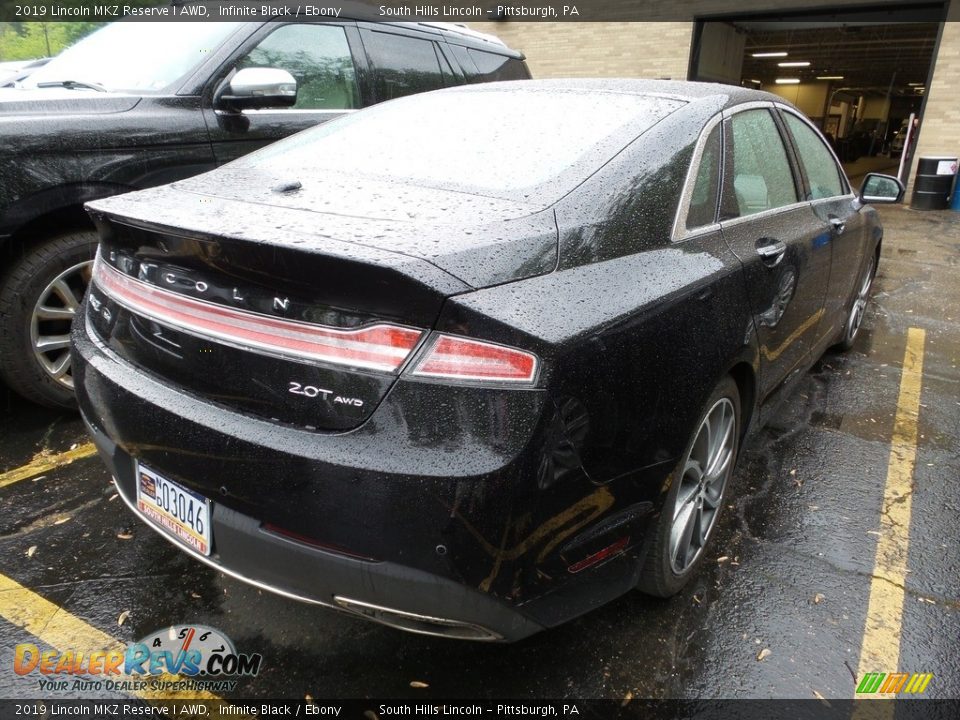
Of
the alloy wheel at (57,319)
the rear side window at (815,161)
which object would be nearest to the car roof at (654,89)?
the rear side window at (815,161)

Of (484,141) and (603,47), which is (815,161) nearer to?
(484,141)

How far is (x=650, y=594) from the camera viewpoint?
2176 millimetres

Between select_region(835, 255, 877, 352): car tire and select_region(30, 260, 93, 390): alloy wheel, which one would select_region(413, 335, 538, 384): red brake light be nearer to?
select_region(30, 260, 93, 390): alloy wheel

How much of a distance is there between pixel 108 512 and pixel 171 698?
1.07 meters

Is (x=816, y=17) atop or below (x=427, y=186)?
atop

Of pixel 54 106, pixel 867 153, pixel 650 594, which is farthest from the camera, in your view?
pixel 867 153

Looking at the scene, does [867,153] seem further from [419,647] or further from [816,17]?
[419,647]

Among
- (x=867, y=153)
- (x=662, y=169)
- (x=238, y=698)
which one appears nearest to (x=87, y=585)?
(x=238, y=698)

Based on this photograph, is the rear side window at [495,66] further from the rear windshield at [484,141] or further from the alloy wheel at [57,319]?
the alloy wheel at [57,319]

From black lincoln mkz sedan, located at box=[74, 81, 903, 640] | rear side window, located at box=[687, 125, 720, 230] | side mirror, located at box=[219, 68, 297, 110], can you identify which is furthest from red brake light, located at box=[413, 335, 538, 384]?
side mirror, located at box=[219, 68, 297, 110]

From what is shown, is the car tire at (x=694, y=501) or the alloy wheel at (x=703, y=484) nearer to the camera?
the car tire at (x=694, y=501)

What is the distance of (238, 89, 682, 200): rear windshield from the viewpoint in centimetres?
195

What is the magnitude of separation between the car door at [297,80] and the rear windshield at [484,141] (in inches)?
46.2

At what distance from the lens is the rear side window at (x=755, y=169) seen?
7.87 feet
